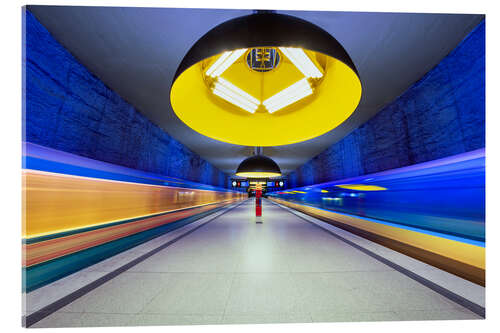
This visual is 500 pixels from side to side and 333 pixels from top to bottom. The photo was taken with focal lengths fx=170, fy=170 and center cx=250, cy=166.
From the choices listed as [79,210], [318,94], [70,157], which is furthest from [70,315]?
[318,94]

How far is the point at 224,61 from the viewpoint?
40.3 inches

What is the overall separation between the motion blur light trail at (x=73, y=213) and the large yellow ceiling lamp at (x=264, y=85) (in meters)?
1.37

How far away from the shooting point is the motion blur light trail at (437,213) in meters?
1.50

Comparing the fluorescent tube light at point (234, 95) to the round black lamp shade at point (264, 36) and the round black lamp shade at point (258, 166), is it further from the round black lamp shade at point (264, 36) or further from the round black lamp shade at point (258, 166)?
the round black lamp shade at point (258, 166)

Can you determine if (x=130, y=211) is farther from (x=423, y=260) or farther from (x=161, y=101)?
(x=423, y=260)

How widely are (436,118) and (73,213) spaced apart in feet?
19.2

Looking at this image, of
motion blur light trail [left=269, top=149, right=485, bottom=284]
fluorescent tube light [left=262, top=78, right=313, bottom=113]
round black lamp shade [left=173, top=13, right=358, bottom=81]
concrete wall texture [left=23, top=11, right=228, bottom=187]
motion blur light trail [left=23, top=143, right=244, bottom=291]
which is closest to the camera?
round black lamp shade [left=173, top=13, right=358, bottom=81]

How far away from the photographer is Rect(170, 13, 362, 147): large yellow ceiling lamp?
30.5 inches

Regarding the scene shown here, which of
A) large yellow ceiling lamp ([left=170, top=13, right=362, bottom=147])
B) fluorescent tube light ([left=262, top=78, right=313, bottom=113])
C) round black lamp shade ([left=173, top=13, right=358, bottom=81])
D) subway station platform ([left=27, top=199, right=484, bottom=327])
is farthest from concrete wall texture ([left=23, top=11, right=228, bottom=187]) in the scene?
fluorescent tube light ([left=262, top=78, right=313, bottom=113])

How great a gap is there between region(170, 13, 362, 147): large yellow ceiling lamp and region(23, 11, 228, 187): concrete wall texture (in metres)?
1.24

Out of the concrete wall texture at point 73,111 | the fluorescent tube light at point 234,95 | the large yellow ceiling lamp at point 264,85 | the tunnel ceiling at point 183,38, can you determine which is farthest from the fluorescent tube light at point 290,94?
the concrete wall texture at point 73,111

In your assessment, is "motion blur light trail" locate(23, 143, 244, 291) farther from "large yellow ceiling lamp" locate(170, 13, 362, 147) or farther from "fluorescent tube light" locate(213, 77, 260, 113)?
"fluorescent tube light" locate(213, 77, 260, 113)

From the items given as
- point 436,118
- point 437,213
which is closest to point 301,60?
point 437,213

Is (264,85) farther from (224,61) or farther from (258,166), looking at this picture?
(258,166)
